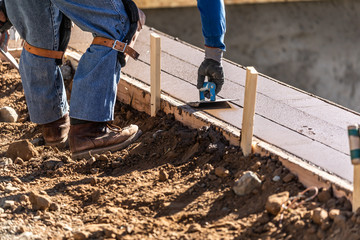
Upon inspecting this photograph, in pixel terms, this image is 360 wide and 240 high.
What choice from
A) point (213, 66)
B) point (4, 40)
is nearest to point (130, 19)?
point (213, 66)

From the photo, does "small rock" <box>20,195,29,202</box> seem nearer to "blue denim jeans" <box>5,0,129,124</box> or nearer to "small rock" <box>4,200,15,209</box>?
"small rock" <box>4,200,15,209</box>

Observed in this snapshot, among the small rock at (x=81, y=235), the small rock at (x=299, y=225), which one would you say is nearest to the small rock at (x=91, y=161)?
the small rock at (x=81, y=235)

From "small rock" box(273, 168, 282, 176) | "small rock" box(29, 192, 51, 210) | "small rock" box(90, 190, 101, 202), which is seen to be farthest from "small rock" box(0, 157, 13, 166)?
"small rock" box(273, 168, 282, 176)

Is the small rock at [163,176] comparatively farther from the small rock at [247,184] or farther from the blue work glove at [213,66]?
the blue work glove at [213,66]

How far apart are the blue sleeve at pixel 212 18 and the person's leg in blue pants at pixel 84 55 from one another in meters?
0.48

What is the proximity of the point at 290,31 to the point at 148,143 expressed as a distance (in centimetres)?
498

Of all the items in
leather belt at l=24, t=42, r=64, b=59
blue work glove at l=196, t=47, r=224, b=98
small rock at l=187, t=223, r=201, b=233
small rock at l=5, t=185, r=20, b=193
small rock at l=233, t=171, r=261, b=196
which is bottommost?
small rock at l=5, t=185, r=20, b=193

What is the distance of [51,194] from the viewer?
3174 millimetres

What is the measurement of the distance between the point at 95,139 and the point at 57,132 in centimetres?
39

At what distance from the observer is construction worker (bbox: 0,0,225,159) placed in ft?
10.9

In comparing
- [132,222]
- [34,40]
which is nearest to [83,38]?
[34,40]

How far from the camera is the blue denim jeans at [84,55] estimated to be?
3291 millimetres

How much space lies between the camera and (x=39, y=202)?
295 cm

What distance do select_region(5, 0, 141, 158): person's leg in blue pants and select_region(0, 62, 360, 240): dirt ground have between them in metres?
0.36
